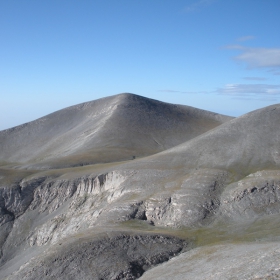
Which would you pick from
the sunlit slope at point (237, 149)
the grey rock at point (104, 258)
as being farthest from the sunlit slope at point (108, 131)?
the grey rock at point (104, 258)

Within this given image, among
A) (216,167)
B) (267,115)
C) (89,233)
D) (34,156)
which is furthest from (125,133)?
(89,233)

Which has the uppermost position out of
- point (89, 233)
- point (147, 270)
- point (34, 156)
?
point (34, 156)

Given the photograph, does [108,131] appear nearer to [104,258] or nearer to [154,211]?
[154,211]

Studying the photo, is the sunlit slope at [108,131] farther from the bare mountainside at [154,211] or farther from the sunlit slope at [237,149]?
the sunlit slope at [237,149]

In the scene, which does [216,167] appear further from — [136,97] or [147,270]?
[136,97]

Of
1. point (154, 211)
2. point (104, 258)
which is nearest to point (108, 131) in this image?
point (154, 211)

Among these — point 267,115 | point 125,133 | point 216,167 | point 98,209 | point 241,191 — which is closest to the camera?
point 241,191

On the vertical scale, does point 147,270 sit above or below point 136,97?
below

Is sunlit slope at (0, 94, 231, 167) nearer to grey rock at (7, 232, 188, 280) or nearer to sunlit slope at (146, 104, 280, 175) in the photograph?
sunlit slope at (146, 104, 280, 175)
